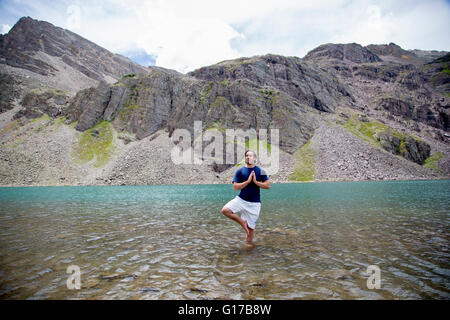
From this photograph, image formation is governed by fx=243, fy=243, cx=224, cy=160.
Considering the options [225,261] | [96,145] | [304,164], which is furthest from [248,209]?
[96,145]

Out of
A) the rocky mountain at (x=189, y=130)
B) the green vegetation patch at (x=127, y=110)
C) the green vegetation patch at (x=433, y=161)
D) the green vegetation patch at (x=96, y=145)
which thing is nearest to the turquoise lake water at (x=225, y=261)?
the rocky mountain at (x=189, y=130)

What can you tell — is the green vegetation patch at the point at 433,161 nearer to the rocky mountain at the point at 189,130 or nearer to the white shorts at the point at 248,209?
the rocky mountain at the point at 189,130

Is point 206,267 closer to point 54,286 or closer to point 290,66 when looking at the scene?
point 54,286

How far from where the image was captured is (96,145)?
115688 millimetres

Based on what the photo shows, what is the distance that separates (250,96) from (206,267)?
14422 centimetres

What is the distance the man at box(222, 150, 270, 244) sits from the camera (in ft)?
35.3

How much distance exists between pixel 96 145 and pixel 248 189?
122 meters

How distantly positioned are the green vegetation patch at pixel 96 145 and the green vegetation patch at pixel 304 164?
83.9 m

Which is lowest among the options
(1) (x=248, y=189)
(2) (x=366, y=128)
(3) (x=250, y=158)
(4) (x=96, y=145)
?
(1) (x=248, y=189)

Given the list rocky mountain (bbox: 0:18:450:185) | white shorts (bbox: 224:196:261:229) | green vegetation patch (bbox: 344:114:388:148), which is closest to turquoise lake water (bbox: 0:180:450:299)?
white shorts (bbox: 224:196:261:229)

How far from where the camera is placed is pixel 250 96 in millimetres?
145625

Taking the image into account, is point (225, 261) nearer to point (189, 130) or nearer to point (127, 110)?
point (189, 130)

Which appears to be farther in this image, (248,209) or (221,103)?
(221,103)

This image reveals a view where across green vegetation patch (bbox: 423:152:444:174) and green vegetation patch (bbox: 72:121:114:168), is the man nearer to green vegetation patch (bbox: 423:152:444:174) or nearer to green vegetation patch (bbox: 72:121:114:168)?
green vegetation patch (bbox: 72:121:114:168)
